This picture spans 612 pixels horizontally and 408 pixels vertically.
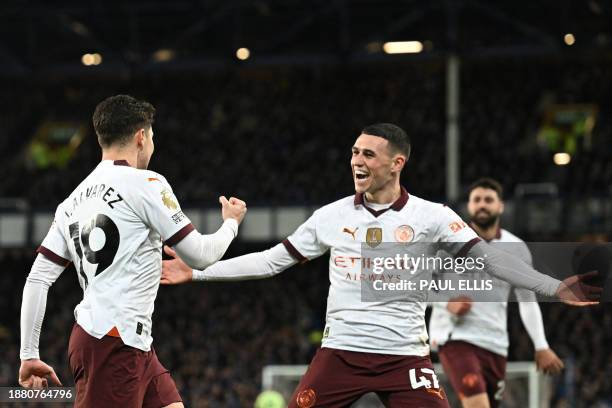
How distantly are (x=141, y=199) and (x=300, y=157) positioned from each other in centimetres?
2576

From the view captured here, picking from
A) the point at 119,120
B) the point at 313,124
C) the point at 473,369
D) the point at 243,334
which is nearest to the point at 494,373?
the point at 473,369

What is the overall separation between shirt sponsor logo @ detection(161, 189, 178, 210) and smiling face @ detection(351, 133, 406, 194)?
1342 mm

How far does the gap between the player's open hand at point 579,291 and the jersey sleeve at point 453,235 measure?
0.55m

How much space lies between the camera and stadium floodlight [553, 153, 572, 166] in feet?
90.1

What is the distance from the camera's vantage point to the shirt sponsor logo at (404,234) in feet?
19.8

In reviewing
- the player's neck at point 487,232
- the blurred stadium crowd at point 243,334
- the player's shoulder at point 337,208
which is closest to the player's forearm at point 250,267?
the player's shoulder at point 337,208

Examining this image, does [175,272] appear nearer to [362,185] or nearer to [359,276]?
[359,276]

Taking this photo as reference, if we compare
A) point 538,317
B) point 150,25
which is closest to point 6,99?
point 150,25

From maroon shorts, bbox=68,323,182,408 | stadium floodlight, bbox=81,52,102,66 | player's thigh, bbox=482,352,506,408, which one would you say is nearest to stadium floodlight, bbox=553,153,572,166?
stadium floodlight, bbox=81,52,102,66

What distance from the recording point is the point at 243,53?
90.8ft

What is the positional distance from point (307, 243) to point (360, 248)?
0.35m

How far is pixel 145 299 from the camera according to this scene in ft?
16.8

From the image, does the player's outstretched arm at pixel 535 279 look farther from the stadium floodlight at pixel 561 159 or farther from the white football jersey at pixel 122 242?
the stadium floodlight at pixel 561 159

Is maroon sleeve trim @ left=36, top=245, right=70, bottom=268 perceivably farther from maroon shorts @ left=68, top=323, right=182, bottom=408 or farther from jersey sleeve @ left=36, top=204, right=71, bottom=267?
maroon shorts @ left=68, top=323, right=182, bottom=408
